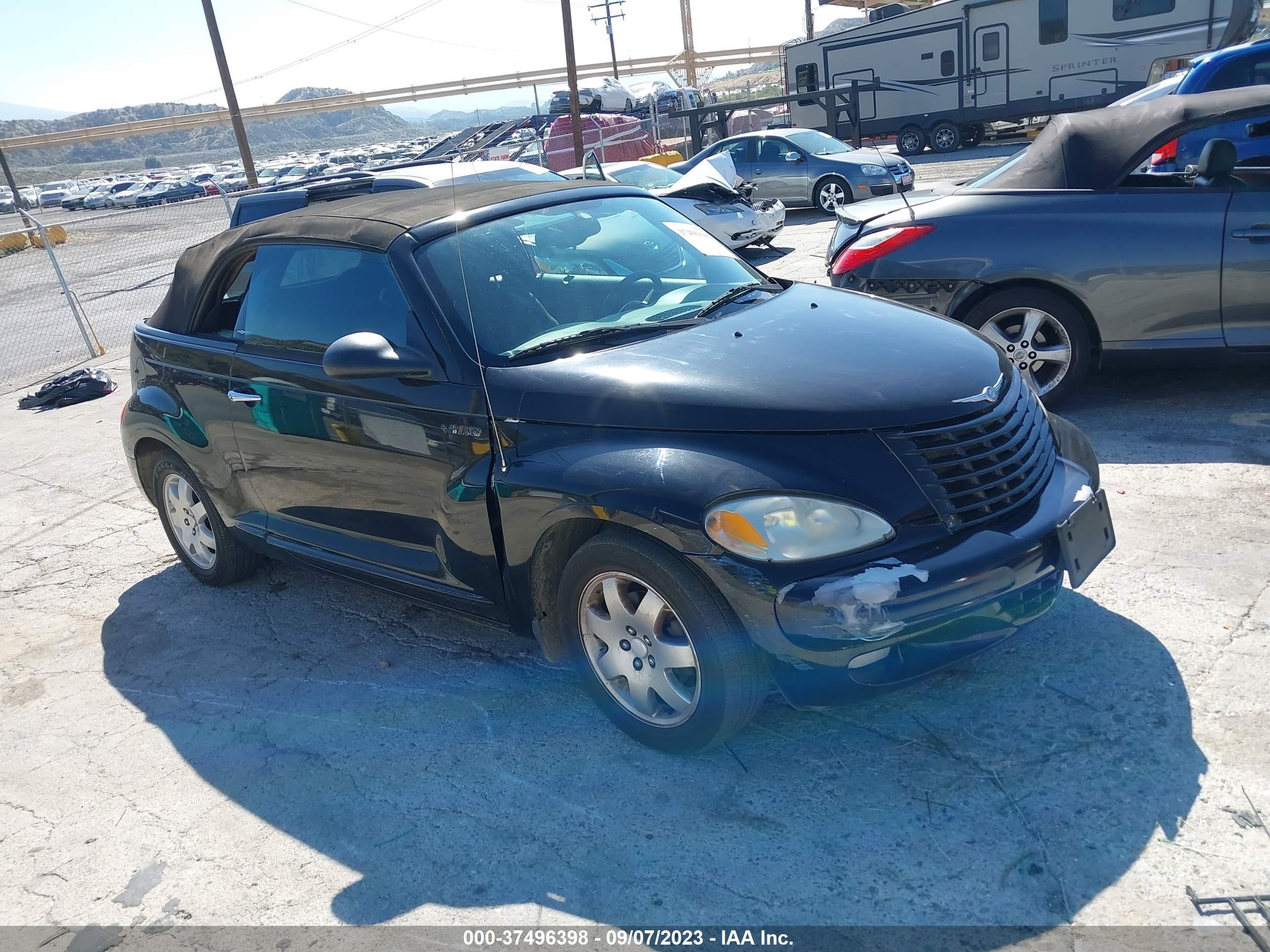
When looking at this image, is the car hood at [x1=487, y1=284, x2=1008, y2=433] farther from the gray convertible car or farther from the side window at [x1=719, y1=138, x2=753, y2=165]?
the side window at [x1=719, y1=138, x2=753, y2=165]

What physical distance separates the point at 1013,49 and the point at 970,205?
22.9 m

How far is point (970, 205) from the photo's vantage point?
5594 millimetres

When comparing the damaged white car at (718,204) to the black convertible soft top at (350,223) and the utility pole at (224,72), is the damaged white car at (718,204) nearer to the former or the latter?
the black convertible soft top at (350,223)

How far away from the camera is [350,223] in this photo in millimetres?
3898

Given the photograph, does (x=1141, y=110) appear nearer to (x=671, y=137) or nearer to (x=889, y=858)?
(x=889, y=858)

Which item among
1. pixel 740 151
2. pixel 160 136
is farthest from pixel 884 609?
pixel 160 136

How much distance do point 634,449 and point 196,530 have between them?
3.06 metres

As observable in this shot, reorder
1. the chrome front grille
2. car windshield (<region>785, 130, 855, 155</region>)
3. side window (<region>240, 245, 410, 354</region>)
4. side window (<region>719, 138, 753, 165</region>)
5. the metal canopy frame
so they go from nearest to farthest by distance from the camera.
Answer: the chrome front grille < side window (<region>240, 245, 410, 354</region>) < car windshield (<region>785, 130, 855, 155</region>) < side window (<region>719, 138, 753, 165</region>) < the metal canopy frame

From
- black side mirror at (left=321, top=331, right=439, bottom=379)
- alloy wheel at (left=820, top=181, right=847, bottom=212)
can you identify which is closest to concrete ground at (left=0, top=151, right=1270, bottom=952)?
black side mirror at (left=321, top=331, right=439, bottom=379)

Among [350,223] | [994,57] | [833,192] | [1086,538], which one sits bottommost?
[833,192]

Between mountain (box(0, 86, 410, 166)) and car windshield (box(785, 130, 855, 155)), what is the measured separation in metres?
126

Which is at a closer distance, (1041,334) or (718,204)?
(1041,334)

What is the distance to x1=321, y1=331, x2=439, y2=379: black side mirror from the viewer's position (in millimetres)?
3318

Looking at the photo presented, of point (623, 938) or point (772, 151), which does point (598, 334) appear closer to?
point (623, 938)
